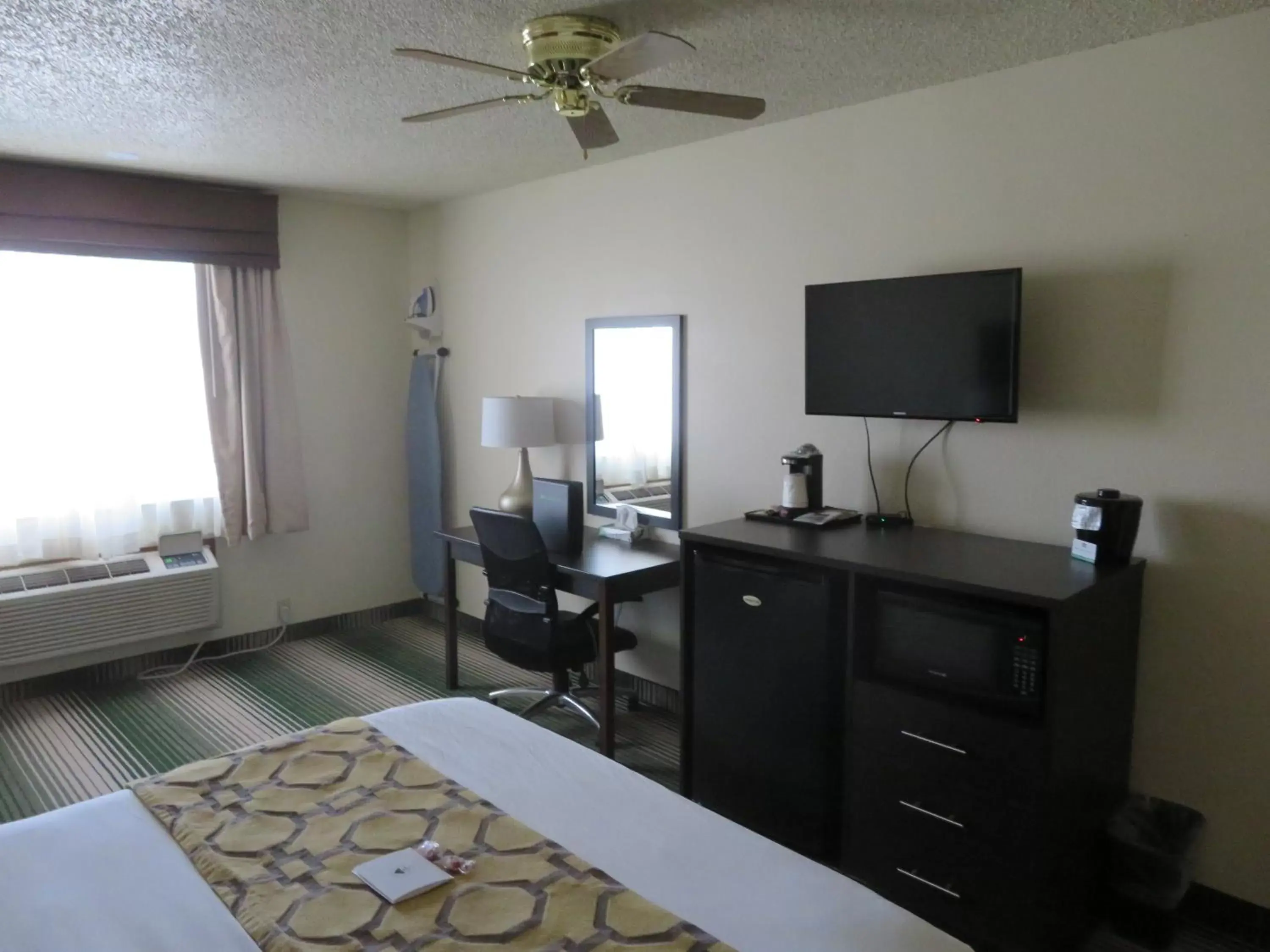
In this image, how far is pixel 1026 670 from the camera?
210 centimetres

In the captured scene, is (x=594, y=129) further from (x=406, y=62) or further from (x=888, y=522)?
(x=888, y=522)

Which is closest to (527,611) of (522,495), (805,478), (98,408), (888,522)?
(522,495)

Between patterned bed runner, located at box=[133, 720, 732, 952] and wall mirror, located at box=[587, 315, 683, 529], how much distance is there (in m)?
1.86

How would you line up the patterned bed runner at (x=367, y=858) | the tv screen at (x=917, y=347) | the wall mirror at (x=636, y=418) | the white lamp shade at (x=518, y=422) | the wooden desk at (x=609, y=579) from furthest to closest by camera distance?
1. the white lamp shade at (x=518, y=422)
2. the wall mirror at (x=636, y=418)
3. the wooden desk at (x=609, y=579)
4. the tv screen at (x=917, y=347)
5. the patterned bed runner at (x=367, y=858)

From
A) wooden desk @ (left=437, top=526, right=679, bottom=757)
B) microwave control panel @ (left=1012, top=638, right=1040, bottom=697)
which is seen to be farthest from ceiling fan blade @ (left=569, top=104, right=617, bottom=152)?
microwave control panel @ (left=1012, top=638, right=1040, bottom=697)

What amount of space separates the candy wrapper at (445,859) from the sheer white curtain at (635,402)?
2.23 meters

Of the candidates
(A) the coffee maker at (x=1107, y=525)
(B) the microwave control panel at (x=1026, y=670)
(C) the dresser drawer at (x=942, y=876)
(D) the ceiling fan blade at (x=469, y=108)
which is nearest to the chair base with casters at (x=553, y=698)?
(C) the dresser drawer at (x=942, y=876)

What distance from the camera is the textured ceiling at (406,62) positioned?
2152 millimetres

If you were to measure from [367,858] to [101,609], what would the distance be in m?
3.09

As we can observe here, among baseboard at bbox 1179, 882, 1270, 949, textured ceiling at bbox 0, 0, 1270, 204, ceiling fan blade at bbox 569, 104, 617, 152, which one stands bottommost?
baseboard at bbox 1179, 882, 1270, 949

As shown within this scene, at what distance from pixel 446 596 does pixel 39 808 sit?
5.52 feet

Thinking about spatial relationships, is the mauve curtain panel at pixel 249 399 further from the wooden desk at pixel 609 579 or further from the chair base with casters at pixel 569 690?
the wooden desk at pixel 609 579

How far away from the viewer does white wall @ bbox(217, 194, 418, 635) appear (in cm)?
468

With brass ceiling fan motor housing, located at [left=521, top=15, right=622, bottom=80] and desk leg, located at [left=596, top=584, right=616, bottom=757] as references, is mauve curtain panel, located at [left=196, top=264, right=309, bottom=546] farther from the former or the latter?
brass ceiling fan motor housing, located at [left=521, top=15, right=622, bottom=80]
